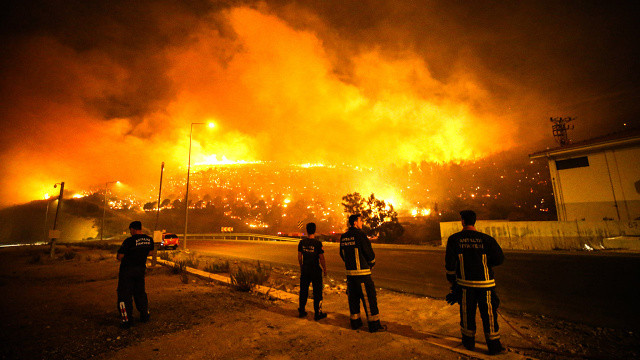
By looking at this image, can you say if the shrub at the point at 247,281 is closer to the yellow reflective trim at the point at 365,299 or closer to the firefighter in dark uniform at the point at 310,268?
the firefighter in dark uniform at the point at 310,268

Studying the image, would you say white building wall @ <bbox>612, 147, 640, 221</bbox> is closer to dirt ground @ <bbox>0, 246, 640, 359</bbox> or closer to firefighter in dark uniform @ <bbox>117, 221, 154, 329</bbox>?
dirt ground @ <bbox>0, 246, 640, 359</bbox>

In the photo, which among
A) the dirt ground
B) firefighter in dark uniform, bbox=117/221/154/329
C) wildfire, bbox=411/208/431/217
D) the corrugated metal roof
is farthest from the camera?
wildfire, bbox=411/208/431/217

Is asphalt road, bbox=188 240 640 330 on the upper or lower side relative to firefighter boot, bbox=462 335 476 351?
lower

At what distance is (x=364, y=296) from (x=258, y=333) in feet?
6.35

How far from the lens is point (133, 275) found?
547cm

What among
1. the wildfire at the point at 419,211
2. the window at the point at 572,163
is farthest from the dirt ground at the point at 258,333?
the wildfire at the point at 419,211

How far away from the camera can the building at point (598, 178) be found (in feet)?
69.7

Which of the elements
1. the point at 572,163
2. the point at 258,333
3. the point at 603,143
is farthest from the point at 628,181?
the point at 258,333

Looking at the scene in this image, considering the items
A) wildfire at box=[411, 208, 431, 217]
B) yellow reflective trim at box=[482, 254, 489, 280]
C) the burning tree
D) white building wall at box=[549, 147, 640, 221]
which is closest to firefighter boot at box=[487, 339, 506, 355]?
yellow reflective trim at box=[482, 254, 489, 280]

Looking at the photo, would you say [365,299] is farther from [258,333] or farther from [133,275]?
[133,275]

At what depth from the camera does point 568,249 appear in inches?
693

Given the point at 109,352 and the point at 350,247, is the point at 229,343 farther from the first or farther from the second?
the point at 350,247

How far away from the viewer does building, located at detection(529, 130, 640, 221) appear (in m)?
21.2

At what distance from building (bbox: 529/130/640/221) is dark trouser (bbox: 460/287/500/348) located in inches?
956
